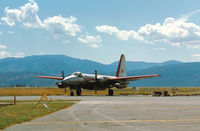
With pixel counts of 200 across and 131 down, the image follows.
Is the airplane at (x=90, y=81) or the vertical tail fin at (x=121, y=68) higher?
the vertical tail fin at (x=121, y=68)

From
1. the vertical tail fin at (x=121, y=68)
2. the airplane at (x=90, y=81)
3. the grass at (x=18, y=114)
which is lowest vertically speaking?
the grass at (x=18, y=114)

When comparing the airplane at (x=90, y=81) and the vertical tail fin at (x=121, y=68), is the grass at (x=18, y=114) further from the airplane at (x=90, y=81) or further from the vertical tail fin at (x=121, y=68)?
the vertical tail fin at (x=121, y=68)

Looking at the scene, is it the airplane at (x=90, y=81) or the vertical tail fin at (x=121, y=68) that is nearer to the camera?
the airplane at (x=90, y=81)

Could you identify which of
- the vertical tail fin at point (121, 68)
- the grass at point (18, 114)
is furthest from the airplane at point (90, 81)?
the grass at point (18, 114)

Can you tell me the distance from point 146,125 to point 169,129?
1395 mm

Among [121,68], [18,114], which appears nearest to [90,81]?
[121,68]

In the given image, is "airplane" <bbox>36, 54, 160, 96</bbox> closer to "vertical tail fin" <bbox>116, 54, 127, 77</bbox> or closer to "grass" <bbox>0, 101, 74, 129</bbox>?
"vertical tail fin" <bbox>116, 54, 127, 77</bbox>

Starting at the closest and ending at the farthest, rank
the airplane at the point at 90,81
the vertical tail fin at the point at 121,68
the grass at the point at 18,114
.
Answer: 1. the grass at the point at 18,114
2. the airplane at the point at 90,81
3. the vertical tail fin at the point at 121,68

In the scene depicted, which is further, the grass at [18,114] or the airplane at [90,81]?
the airplane at [90,81]

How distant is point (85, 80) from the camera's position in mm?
46438

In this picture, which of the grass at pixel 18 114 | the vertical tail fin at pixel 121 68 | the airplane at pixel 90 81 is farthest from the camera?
the vertical tail fin at pixel 121 68

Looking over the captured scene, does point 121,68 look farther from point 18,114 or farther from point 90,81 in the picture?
point 18,114

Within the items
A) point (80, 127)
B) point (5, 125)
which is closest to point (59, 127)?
point (80, 127)

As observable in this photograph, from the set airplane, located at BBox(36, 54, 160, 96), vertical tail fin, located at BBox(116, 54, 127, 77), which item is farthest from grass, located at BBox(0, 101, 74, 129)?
vertical tail fin, located at BBox(116, 54, 127, 77)
